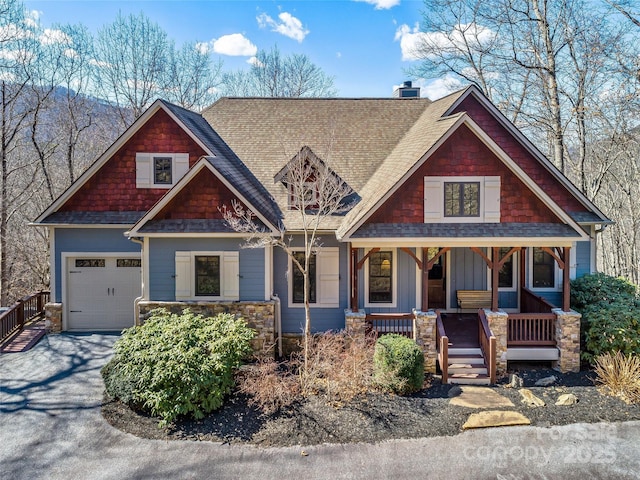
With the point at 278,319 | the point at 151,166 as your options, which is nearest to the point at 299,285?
the point at 278,319

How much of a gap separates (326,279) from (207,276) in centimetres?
328

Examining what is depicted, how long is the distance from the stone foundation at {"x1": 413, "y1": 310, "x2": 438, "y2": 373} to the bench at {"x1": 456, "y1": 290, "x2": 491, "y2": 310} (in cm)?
262

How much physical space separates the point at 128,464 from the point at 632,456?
27.2 feet

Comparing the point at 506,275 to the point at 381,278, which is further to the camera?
the point at 506,275

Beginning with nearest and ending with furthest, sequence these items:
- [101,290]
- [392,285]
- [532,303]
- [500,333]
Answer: [500,333] → [532,303] → [392,285] → [101,290]

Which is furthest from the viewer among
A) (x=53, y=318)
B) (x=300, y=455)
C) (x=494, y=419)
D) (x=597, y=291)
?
(x=53, y=318)

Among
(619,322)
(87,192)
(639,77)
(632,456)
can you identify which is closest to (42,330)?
(87,192)

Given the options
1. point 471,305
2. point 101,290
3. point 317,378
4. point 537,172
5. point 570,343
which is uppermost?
point 537,172

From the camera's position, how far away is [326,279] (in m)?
12.8

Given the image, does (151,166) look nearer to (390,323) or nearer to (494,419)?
(390,323)

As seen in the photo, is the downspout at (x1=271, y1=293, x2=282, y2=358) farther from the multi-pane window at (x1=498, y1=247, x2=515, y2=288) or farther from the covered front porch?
the multi-pane window at (x1=498, y1=247, x2=515, y2=288)

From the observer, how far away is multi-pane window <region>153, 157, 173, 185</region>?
13.6 m

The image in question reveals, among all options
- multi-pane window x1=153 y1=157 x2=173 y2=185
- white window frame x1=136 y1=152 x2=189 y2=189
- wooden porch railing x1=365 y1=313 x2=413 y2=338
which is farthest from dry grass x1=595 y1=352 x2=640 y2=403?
multi-pane window x1=153 y1=157 x2=173 y2=185

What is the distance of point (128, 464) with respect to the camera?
721 centimetres
